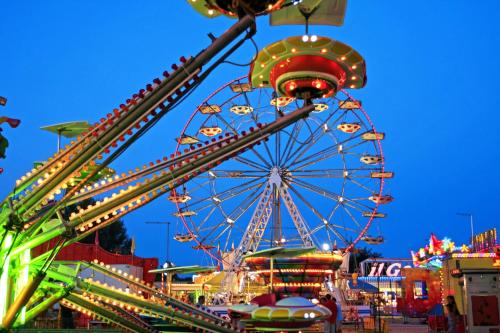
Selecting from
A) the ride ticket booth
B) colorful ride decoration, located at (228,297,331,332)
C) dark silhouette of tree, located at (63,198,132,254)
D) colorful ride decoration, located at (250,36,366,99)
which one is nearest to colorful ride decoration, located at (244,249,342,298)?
the ride ticket booth

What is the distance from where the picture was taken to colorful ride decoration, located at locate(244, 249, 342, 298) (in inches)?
930

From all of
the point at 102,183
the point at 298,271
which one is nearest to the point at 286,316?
the point at 102,183

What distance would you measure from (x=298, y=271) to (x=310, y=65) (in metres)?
16.6

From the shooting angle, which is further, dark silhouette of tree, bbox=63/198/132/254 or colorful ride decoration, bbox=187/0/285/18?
dark silhouette of tree, bbox=63/198/132/254

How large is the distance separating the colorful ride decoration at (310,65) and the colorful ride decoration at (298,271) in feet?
50.1

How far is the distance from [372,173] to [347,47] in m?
22.3

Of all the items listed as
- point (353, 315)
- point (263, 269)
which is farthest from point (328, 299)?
point (353, 315)

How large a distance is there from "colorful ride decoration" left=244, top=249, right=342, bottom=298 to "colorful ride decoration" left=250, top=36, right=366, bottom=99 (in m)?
15.3

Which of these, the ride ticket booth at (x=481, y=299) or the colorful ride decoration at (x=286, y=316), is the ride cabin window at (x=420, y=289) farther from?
the colorful ride decoration at (x=286, y=316)

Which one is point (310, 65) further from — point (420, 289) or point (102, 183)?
point (420, 289)

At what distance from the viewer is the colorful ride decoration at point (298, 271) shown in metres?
23.6

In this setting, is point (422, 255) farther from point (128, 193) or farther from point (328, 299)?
point (128, 193)

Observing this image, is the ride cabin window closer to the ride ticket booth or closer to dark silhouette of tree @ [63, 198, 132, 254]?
the ride ticket booth

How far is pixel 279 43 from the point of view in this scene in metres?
8.58
